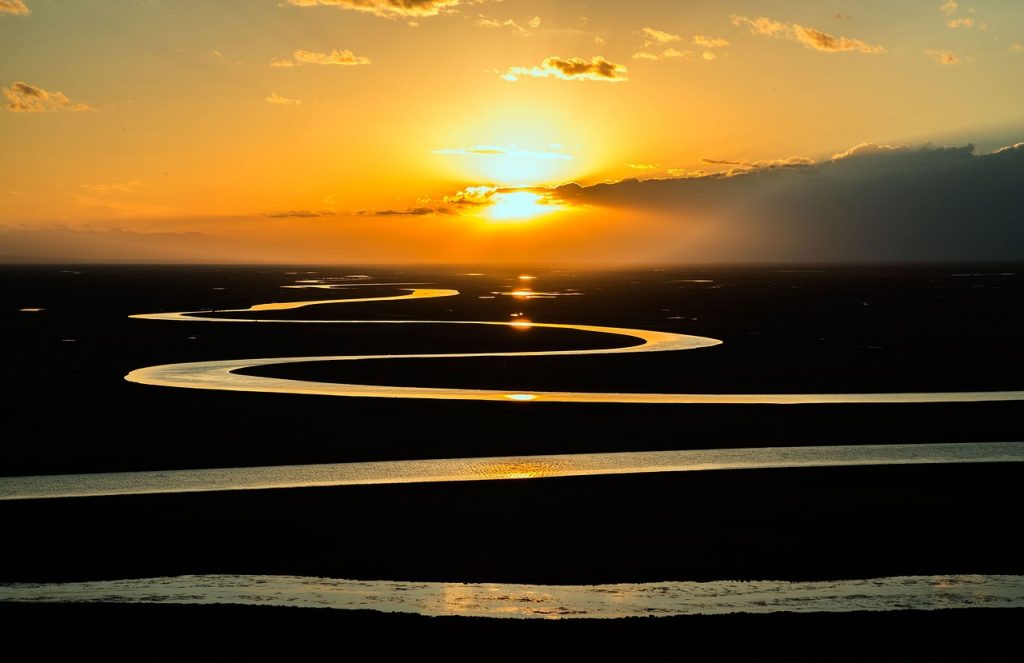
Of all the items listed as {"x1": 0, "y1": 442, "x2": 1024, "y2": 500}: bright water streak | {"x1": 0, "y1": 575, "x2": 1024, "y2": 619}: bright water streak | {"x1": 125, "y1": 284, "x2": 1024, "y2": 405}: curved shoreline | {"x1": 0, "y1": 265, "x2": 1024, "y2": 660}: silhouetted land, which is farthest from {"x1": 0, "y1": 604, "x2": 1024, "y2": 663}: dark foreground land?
{"x1": 125, "y1": 284, "x2": 1024, "y2": 405}: curved shoreline

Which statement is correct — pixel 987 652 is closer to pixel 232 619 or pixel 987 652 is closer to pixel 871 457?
pixel 232 619

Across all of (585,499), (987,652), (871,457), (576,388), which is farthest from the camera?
(576,388)

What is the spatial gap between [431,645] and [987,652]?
4.75 meters

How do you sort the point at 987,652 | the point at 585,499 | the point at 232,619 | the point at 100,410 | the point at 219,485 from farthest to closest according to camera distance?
the point at 100,410
the point at 219,485
the point at 585,499
the point at 232,619
the point at 987,652

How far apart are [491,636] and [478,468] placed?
8960mm

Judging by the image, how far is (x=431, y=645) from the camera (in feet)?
29.4

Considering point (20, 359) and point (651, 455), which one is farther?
point (20, 359)

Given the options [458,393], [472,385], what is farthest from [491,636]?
[472,385]

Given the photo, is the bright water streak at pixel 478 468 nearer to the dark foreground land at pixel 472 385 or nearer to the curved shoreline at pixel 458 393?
the dark foreground land at pixel 472 385

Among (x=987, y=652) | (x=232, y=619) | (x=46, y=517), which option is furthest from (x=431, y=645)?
(x=46, y=517)

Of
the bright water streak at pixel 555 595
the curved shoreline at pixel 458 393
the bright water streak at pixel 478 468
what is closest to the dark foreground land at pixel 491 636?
the bright water streak at pixel 555 595

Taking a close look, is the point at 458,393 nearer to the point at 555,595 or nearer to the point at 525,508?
the point at 525,508

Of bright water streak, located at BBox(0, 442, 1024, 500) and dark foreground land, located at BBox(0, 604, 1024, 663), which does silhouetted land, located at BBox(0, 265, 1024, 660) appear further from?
bright water streak, located at BBox(0, 442, 1024, 500)

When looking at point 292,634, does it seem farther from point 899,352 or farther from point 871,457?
point 899,352
